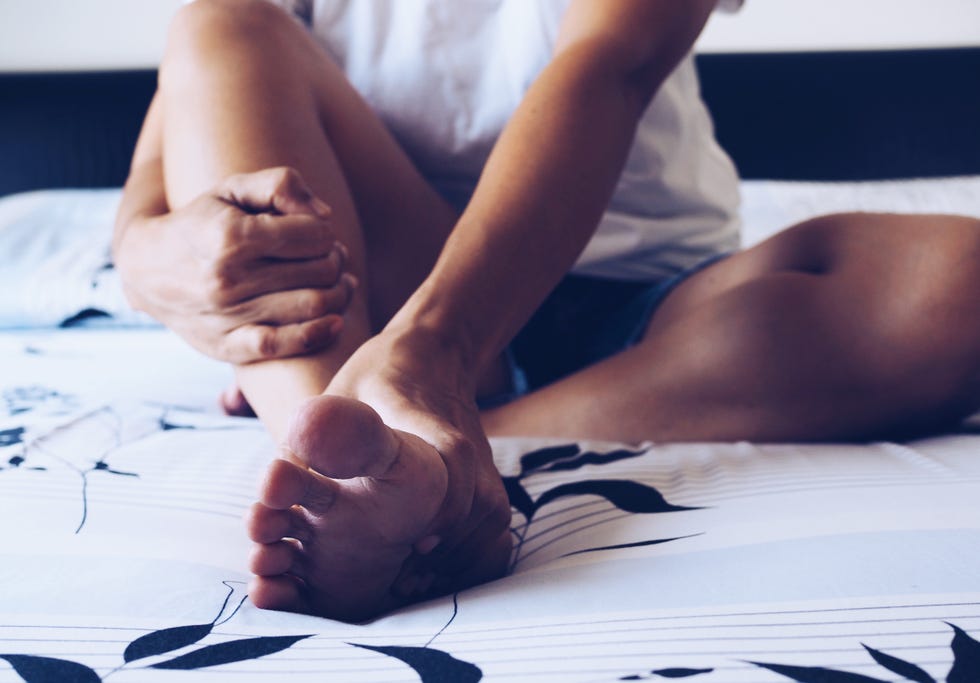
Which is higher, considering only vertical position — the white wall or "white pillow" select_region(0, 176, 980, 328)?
the white wall

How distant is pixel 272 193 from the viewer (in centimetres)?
50

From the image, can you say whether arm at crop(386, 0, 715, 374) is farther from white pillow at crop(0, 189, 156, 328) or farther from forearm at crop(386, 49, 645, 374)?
white pillow at crop(0, 189, 156, 328)

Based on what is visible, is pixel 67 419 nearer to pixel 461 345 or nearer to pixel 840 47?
pixel 461 345

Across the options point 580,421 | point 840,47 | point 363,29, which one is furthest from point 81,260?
point 840,47

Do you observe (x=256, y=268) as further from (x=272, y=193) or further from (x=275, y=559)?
(x=275, y=559)

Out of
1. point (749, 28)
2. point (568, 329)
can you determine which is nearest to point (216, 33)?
point (568, 329)

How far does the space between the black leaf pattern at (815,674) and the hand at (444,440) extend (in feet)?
0.46

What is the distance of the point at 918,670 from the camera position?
30 centimetres

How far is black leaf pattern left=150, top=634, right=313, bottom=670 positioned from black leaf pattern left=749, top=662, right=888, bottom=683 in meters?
0.19

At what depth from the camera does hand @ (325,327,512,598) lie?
0.38 m

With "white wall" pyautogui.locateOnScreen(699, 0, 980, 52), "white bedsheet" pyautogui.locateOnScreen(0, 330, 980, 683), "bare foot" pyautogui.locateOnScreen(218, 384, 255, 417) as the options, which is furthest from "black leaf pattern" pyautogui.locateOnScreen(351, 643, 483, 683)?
"white wall" pyautogui.locateOnScreen(699, 0, 980, 52)

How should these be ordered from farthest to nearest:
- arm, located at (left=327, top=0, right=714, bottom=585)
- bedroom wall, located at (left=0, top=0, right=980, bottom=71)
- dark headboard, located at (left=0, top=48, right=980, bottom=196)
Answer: bedroom wall, located at (left=0, top=0, right=980, bottom=71) → dark headboard, located at (left=0, top=48, right=980, bottom=196) → arm, located at (left=327, top=0, right=714, bottom=585)

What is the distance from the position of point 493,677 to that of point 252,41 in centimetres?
52

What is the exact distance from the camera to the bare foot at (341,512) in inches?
12.7
